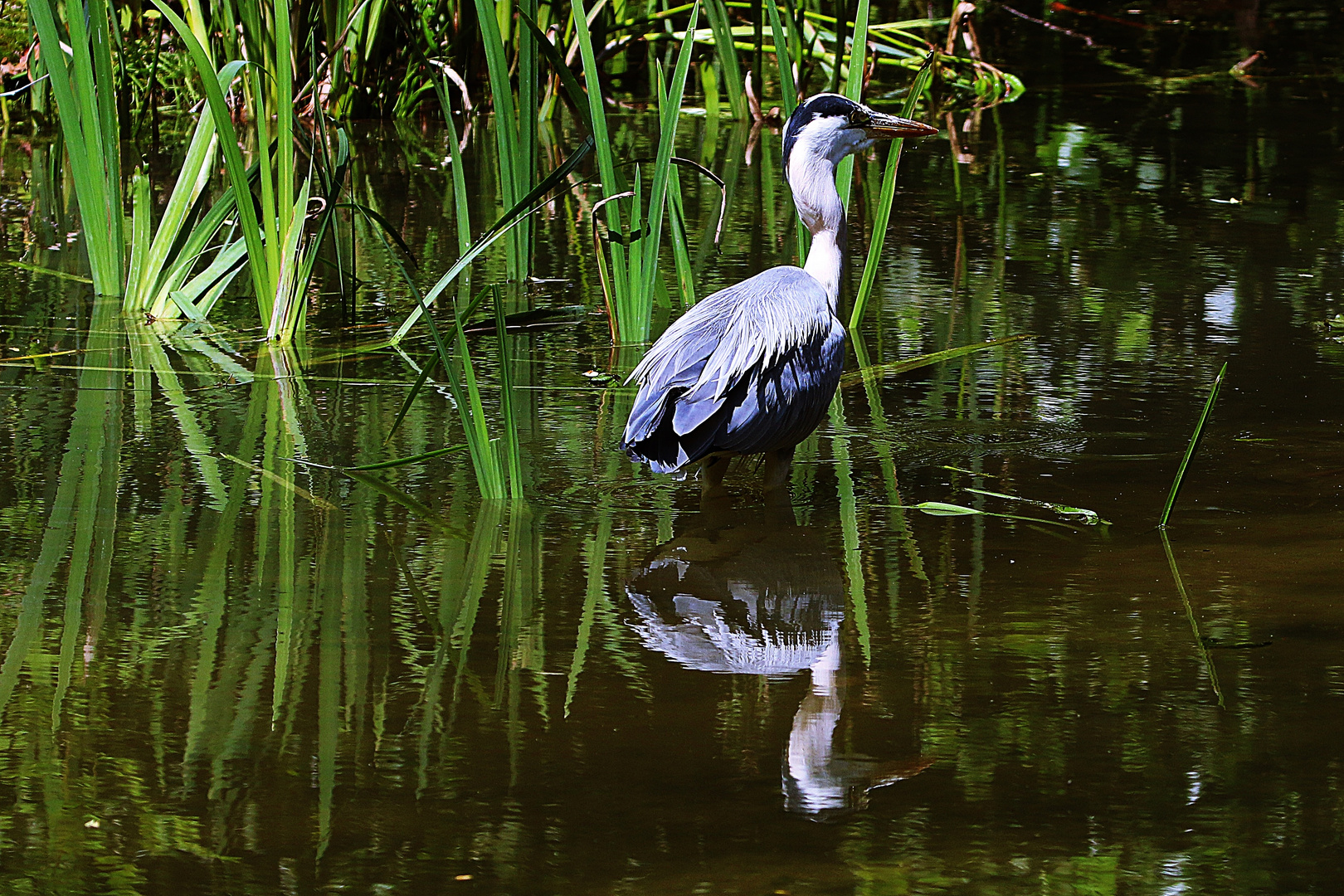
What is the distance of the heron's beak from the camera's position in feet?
15.8

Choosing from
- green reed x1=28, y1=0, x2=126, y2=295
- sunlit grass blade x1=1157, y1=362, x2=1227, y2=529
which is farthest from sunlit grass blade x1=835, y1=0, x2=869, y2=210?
green reed x1=28, y1=0, x2=126, y2=295

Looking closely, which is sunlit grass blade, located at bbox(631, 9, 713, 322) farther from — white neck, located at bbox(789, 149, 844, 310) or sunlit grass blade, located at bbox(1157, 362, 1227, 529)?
sunlit grass blade, located at bbox(1157, 362, 1227, 529)

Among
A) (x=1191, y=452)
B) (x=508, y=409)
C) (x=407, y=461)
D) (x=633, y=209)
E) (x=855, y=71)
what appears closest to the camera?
(x=1191, y=452)

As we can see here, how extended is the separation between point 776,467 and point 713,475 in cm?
16

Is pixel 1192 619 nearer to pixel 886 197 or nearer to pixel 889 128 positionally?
pixel 889 128

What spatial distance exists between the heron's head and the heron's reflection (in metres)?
1.26

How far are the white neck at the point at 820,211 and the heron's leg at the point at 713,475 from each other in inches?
27.9

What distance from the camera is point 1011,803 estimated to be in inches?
97.0

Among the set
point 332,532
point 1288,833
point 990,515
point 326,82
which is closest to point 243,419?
point 332,532

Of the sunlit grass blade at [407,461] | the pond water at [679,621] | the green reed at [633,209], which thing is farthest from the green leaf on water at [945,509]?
the green reed at [633,209]

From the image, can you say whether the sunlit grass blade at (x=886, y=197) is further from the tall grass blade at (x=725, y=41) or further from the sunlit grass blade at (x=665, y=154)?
the tall grass blade at (x=725, y=41)

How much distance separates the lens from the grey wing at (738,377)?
3898 mm

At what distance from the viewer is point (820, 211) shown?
15.4 ft

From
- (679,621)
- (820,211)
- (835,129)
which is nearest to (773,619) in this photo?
(679,621)
